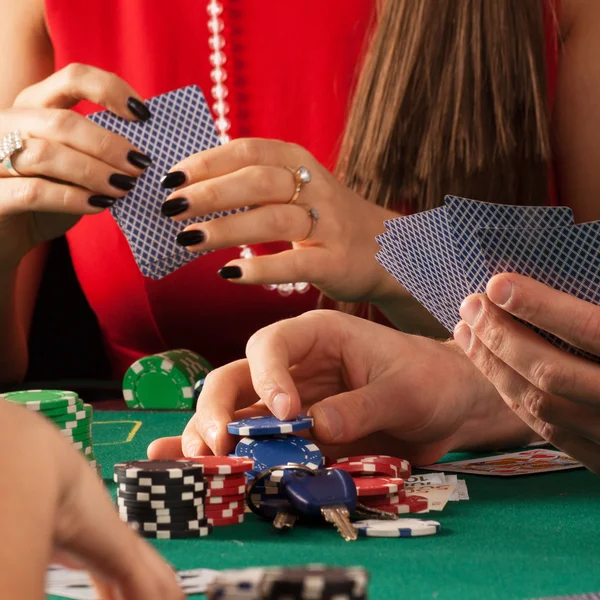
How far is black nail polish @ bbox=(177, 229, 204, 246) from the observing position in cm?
223

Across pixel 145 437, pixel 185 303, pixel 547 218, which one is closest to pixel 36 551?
pixel 547 218

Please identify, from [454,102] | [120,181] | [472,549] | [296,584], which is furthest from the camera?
[454,102]

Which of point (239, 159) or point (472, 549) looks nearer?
point (472, 549)

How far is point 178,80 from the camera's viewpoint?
3246 mm

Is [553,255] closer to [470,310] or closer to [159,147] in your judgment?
[470,310]

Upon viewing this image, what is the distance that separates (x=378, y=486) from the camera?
133 centimetres

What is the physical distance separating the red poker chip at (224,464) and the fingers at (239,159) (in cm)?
95

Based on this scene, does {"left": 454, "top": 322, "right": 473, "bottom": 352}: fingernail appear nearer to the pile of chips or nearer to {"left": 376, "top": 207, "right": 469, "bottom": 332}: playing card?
{"left": 376, "top": 207, "right": 469, "bottom": 332}: playing card

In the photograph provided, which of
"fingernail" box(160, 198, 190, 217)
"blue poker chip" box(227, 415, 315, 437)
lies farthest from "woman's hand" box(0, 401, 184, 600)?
"fingernail" box(160, 198, 190, 217)

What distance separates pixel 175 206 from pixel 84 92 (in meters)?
0.44

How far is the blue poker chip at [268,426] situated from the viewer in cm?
148

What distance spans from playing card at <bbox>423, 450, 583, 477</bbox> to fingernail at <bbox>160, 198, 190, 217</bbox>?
838mm

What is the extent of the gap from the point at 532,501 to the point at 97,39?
8.09 ft

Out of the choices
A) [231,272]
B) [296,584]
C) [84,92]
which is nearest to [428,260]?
[231,272]
